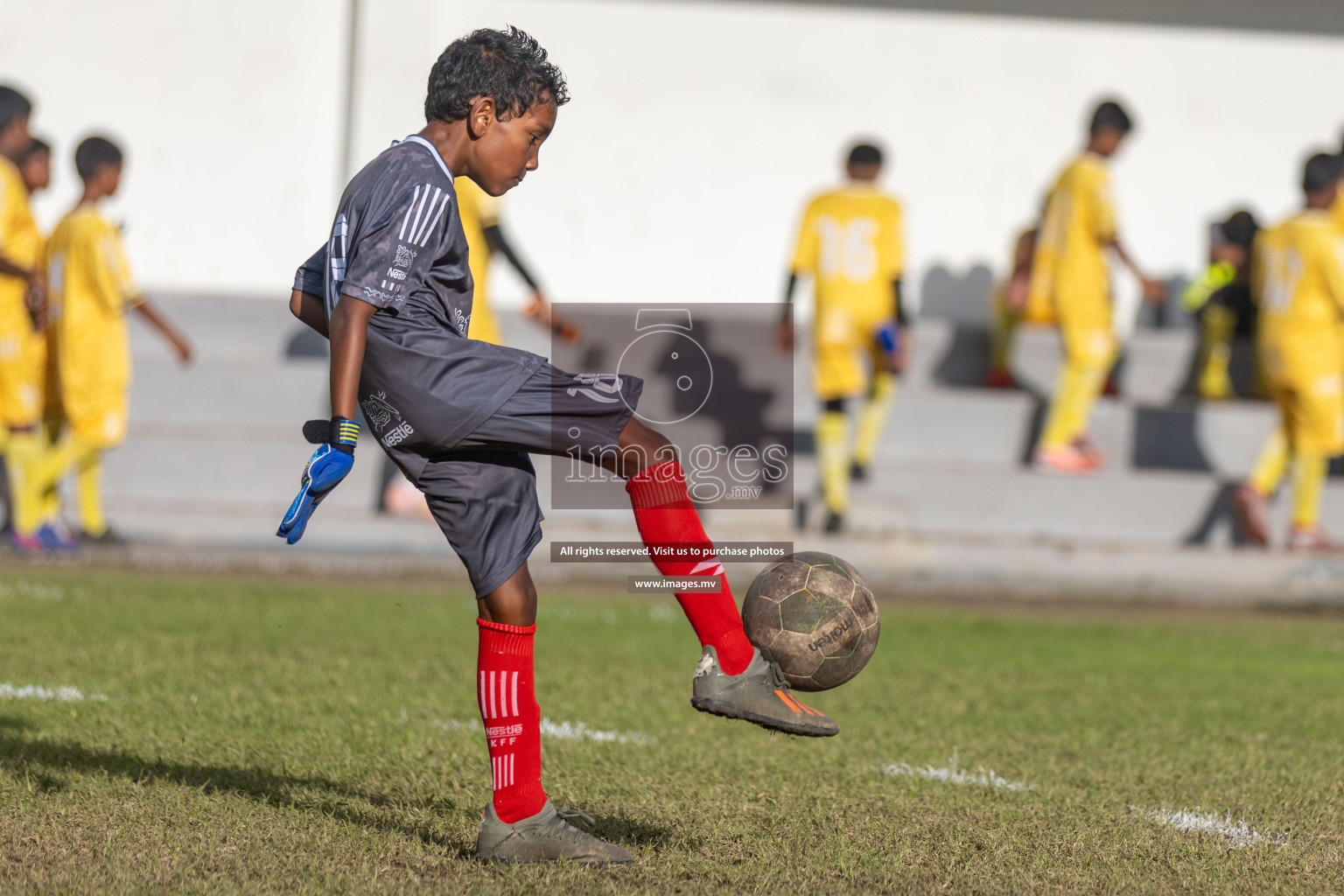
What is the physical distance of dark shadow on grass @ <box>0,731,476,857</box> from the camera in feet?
11.6

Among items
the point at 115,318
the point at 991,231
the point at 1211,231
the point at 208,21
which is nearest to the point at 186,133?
the point at 208,21

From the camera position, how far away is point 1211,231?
42.1 feet

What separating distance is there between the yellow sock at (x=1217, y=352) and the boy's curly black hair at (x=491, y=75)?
10.0 metres

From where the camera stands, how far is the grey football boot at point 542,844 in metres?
3.22

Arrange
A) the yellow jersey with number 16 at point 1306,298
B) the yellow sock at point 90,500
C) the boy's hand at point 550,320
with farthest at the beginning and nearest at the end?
the yellow jersey with number 16 at point 1306,298
the yellow sock at point 90,500
the boy's hand at point 550,320

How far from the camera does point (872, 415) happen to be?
34.4ft

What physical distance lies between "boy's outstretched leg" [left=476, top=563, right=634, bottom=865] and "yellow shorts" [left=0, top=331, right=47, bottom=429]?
6572 mm

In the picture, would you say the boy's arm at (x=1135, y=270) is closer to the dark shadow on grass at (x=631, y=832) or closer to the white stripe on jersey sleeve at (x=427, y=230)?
the dark shadow on grass at (x=631, y=832)

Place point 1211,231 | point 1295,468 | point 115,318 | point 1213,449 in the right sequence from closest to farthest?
point 115,318
point 1295,468
point 1213,449
point 1211,231

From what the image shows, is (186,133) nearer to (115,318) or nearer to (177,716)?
(115,318)

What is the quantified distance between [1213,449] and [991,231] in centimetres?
320

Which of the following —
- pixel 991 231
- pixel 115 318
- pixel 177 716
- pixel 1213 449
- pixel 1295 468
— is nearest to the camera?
pixel 177 716

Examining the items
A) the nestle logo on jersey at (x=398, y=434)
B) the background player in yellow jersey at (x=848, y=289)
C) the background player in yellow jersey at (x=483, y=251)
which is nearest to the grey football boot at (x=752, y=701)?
the nestle logo on jersey at (x=398, y=434)

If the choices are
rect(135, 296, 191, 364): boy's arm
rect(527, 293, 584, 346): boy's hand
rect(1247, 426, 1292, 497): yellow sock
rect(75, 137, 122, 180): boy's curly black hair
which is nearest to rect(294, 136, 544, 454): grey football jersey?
rect(527, 293, 584, 346): boy's hand
